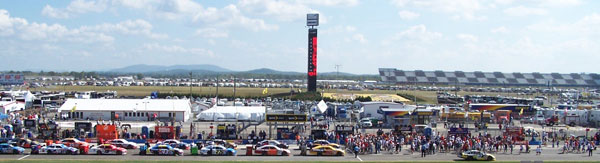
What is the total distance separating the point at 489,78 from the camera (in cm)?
17512

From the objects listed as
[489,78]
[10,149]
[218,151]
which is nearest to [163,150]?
[218,151]

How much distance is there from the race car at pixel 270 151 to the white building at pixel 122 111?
20.5 metres

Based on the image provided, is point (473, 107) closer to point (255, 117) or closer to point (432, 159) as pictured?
point (255, 117)

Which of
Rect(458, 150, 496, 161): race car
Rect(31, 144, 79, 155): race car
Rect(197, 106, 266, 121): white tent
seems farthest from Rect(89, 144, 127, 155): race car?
Rect(458, 150, 496, 161): race car

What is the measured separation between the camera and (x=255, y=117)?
5153 cm

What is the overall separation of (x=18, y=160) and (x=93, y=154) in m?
4.27

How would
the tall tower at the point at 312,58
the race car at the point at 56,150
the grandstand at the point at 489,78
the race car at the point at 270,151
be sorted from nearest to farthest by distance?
the race car at the point at 56,150
the race car at the point at 270,151
the tall tower at the point at 312,58
the grandstand at the point at 489,78

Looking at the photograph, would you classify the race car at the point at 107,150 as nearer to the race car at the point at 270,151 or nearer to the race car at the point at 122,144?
the race car at the point at 122,144

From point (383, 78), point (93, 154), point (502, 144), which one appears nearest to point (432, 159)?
point (502, 144)

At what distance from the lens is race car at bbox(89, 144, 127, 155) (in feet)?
106

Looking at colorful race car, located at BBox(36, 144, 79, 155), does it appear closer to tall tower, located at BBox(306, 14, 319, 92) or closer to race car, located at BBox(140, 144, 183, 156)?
race car, located at BBox(140, 144, 183, 156)

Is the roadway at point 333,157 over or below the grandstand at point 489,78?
below

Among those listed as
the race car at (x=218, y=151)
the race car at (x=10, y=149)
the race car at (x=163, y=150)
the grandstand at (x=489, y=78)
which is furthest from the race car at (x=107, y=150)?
the grandstand at (x=489, y=78)

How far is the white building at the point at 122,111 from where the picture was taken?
168 ft
